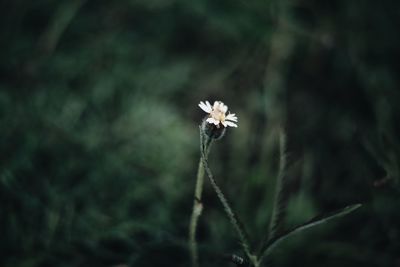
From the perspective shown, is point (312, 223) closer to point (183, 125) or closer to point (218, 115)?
point (218, 115)

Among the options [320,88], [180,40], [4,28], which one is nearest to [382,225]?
[320,88]

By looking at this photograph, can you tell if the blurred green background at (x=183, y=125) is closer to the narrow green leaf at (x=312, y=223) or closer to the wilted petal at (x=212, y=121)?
the narrow green leaf at (x=312, y=223)

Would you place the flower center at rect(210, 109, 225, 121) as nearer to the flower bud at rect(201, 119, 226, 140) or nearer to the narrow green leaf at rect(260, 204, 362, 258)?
the flower bud at rect(201, 119, 226, 140)

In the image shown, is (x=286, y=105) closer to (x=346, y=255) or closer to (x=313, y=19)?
(x=313, y=19)

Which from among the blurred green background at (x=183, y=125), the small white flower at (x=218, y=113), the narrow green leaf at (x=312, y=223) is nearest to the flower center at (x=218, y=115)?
the small white flower at (x=218, y=113)

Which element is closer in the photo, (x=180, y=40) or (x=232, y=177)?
(x=232, y=177)

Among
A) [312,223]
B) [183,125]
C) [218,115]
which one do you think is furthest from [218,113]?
[183,125]

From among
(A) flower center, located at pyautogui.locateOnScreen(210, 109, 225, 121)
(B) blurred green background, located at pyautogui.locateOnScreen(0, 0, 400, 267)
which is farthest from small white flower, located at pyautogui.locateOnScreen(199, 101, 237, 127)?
(B) blurred green background, located at pyautogui.locateOnScreen(0, 0, 400, 267)

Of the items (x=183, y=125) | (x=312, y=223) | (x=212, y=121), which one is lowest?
(x=312, y=223)
